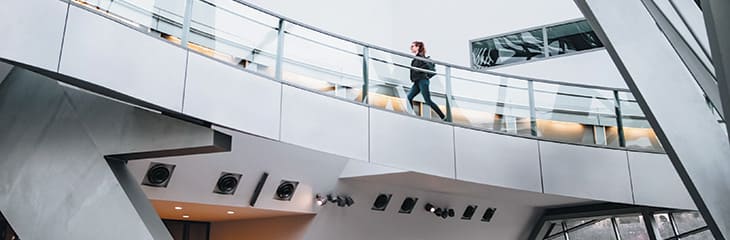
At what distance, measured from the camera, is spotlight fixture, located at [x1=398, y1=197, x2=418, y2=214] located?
1057 centimetres

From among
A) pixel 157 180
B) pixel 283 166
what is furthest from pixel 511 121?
pixel 157 180

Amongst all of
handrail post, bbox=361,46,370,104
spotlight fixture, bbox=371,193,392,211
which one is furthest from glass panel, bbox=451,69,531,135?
spotlight fixture, bbox=371,193,392,211

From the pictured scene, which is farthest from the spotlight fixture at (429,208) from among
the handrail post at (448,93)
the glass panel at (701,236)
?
the glass panel at (701,236)

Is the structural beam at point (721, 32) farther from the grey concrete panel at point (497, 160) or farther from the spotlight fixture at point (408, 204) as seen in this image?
the spotlight fixture at point (408, 204)

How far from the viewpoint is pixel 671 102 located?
133 inches

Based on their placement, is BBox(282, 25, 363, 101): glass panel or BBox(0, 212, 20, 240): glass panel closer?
BBox(282, 25, 363, 101): glass panel

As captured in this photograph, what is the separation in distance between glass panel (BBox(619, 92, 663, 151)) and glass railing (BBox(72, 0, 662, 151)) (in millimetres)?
15

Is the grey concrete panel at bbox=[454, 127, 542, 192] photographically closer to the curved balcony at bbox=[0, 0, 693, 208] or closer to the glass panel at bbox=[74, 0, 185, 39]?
the curved balcony at bbox=[0, 0, 693, 208]

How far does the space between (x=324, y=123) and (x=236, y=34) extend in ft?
4.41

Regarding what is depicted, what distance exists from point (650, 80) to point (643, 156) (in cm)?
615

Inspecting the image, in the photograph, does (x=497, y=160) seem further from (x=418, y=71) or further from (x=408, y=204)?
(x=408, y=204)

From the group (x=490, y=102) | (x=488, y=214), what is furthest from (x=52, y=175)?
(x=488, y=214)

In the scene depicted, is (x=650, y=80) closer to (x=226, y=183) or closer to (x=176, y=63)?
(x=176, y=63)

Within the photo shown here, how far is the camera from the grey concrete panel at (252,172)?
26.0 feet
